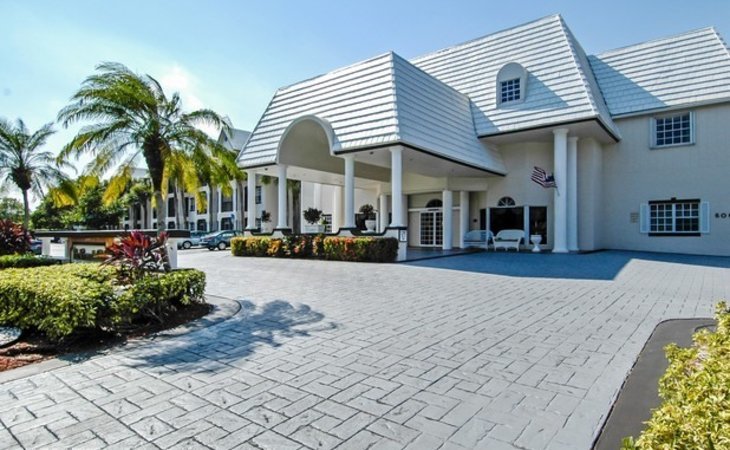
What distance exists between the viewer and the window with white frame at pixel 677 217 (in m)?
17.6

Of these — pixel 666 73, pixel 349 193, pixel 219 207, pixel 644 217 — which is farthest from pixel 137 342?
pixel 219 207

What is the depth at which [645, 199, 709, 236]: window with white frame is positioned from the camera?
17562 mm

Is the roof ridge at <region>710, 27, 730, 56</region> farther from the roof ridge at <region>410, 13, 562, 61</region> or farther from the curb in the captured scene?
the curb

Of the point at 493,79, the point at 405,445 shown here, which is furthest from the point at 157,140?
the point at 493,79

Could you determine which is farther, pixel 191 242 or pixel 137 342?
pixel 191 242

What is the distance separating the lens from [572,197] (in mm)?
18266

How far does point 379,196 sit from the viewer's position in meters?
24.1

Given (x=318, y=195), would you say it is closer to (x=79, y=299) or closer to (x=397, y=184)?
(x=397, y=184)

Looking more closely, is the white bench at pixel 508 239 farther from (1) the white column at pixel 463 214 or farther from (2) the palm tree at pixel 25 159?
(2) the palm tree at pixel 25 159

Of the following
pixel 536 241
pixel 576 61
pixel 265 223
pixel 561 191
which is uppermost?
pixel 576 61

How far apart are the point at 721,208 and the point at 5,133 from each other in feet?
114

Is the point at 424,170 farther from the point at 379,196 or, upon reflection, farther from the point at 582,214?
the point at 582,214

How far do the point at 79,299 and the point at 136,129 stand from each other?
409 inches

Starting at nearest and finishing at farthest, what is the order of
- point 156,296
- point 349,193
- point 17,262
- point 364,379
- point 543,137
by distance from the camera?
1. point 364,379
2. point 156,296
3. point 17,262
4. point 349,193
5. point 543,137
